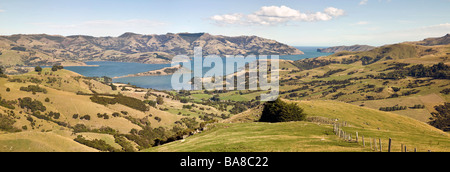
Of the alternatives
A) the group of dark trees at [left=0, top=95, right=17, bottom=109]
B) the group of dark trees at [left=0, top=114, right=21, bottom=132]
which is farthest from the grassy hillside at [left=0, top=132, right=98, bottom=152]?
the group of dark trees at [left=0, top=95, right=17, bottom=109]

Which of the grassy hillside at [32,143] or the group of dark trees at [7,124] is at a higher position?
the grassy hillside at [32,143]

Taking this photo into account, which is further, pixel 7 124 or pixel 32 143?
pixel 7 124

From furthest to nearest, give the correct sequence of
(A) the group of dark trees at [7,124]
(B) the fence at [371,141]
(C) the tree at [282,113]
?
(A) the group of dark trees at [7,124] < (C) the tree at [282,113] < (B) the fence at [371,141]

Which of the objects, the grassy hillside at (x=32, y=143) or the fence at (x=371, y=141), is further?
the grassy hillside at (x=32, y=143)

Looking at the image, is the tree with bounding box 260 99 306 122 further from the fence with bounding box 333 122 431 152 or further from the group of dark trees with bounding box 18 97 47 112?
the group of dark trees with bounding box 18 97 47 112

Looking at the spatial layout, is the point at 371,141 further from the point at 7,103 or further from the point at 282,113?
the point at 7,103

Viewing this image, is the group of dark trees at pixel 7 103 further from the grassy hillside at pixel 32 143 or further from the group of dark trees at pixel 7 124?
the grassy hillside at pixel 32 143

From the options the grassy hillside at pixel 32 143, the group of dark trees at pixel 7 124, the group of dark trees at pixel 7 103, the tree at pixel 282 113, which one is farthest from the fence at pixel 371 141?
the group of dark trees at pixel 7 103

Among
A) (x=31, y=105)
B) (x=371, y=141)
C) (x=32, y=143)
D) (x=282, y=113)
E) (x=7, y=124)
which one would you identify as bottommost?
(x=7, y=124)

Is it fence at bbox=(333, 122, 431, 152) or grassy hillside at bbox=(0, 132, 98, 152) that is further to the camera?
grassy hillside at bbox=(0, 132, 98, 152)

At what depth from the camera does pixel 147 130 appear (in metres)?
160

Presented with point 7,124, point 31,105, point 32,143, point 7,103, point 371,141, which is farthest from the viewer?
point 31,105

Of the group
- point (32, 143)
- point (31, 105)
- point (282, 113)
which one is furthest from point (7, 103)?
point (282, 113)
